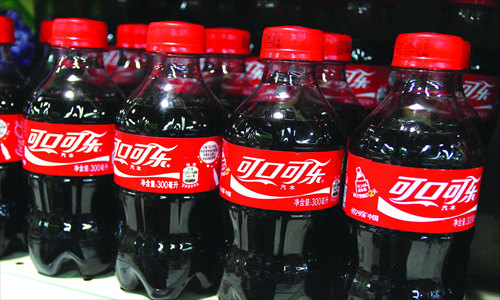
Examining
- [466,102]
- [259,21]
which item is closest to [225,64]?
[259,21]

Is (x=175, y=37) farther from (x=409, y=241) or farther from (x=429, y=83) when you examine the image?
(x=409, y=241)

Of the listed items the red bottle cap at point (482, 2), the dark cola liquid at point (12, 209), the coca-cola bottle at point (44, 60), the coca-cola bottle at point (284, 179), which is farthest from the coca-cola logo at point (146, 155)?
the red bottle cap at point (482, 2)

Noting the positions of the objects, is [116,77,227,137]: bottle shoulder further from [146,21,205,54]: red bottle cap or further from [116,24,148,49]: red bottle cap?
[116,24,148,49]: red bottle cap

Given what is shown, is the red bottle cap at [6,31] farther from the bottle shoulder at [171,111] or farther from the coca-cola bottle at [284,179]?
the coca-cola bottle at [284,179]

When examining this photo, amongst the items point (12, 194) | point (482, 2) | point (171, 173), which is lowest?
point (12, 194)

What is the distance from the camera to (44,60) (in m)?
1.77

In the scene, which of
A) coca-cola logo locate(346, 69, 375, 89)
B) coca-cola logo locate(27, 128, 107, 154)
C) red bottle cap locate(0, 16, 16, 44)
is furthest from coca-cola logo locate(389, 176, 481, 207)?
red bottle cap locate(0, 16, 16, 44)

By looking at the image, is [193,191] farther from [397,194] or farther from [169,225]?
[397,194]

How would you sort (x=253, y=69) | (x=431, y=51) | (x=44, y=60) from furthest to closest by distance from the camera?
(x=44, y=60)
(x=253, y=69)
(x=431, y=51)

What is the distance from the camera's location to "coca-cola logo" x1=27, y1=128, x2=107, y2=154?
120cm

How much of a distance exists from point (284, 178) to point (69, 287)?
69 centimetres

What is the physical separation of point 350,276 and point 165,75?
66cm

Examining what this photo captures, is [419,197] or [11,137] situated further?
[11,137]

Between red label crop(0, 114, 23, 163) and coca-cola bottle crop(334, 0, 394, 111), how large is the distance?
100cm
